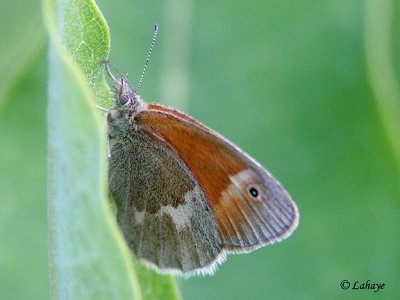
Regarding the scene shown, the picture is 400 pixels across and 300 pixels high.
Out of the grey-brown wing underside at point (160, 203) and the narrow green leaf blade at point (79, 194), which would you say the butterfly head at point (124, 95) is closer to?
the grey-brown wing underside at point (160, 203)

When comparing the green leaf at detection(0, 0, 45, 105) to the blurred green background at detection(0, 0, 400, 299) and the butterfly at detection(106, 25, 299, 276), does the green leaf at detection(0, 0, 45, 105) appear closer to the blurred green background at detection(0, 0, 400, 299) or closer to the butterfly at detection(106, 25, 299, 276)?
the blurred green background at detection(0, 0, 400, 299)

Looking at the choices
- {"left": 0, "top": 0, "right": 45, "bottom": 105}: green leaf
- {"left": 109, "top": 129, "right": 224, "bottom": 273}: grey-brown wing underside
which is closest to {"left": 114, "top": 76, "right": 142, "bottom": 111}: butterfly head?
{"left": 109, "top": 129, "right": 224, "bottom": 273}: grey-brown wing underside

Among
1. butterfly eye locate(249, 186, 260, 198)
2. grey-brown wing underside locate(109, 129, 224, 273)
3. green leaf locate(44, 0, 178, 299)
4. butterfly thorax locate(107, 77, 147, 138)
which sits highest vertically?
butterfly thorax locate(107, 77, 147, 138)

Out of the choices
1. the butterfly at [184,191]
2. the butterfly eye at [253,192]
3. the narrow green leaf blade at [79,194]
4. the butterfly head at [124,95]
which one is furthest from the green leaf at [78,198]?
the butterfly eye at [253,192]

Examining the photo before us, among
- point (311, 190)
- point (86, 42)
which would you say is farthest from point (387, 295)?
point (86, 42)

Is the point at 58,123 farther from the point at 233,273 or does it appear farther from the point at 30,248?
the point at 233,273

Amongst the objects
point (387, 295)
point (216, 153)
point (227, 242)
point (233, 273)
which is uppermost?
point (216, 153)

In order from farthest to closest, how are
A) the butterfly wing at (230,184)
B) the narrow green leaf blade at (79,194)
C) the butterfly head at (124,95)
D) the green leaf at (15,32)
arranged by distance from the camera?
the butterfly head at (124,95), the butterfly wing at (230,184), the green leaf at (15,32), the narrow green leaf blade at (79,194)

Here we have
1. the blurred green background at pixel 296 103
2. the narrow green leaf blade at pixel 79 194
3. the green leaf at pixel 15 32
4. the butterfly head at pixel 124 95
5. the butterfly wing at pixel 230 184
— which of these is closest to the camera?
the narrow green leaf blade at pixel 79 194
